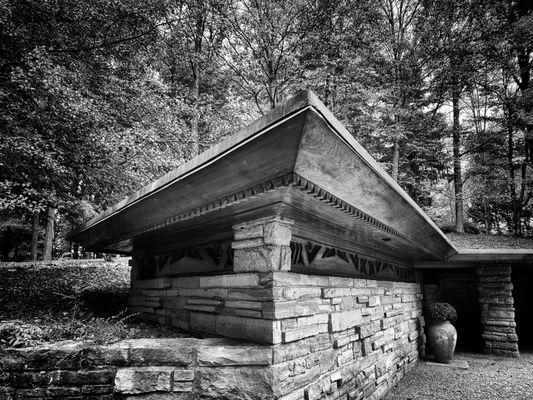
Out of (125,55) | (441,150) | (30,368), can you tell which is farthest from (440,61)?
(30,368)

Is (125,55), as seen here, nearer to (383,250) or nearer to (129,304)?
(129,304)

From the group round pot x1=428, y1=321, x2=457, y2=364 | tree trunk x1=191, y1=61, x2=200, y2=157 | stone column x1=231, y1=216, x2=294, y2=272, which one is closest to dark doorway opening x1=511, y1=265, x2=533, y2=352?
round pot x1=428, y1=321, x2=457, y2=364

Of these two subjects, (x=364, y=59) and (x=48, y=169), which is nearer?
(x=48, y=169)

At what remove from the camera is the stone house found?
170cm

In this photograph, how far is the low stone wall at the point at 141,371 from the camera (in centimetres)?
214

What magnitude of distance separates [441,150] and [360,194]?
1341 centimetres

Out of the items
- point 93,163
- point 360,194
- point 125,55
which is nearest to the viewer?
point 360,194

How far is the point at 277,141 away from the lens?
1.51m

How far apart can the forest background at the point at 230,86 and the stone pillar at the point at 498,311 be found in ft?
16.2

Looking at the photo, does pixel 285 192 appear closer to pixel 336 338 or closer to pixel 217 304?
pixel 217 304

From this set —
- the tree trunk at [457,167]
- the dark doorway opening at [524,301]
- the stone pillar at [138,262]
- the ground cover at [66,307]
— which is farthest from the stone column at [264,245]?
the tree trunk at [457,167]

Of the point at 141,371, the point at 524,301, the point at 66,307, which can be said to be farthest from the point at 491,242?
the point at 66,307

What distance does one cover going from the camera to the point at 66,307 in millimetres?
4746

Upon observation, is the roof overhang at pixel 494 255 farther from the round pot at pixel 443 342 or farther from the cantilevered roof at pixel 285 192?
the cantilevered roof at pixel 285 192
